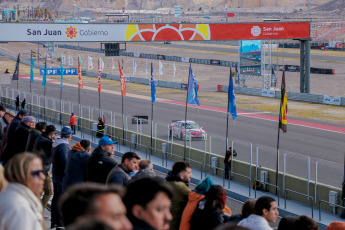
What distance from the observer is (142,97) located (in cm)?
5706

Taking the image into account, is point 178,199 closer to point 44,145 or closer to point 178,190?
point 178,190

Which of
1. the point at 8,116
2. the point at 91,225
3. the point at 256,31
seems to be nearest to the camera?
the point at 91,225

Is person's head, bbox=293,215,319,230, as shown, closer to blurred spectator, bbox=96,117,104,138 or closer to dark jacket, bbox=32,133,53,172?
dark jacket, bbox=32,133,53,172

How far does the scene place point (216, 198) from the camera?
23.7ft

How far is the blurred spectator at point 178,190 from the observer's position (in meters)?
7.90

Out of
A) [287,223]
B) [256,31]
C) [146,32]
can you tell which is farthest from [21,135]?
[256,31]

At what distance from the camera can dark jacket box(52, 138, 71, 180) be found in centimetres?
1040

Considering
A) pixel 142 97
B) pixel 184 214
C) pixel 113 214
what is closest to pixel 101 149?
pixel 184 214

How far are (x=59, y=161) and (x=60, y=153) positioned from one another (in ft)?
0.60

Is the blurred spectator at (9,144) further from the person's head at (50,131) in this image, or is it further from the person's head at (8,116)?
the person's head at (8,116)

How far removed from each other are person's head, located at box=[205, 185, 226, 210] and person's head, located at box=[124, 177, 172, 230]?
299 cm

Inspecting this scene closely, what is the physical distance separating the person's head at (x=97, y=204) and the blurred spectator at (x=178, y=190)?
4412 mm

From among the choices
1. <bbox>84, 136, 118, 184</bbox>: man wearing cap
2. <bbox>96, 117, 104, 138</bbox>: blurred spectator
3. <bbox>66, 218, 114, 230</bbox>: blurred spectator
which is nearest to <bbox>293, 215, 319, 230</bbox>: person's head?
<bbox>66, 218, 114, 230</bbox>: blurred spectator

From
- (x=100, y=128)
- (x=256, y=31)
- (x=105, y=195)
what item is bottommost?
(x=100, y=128)
